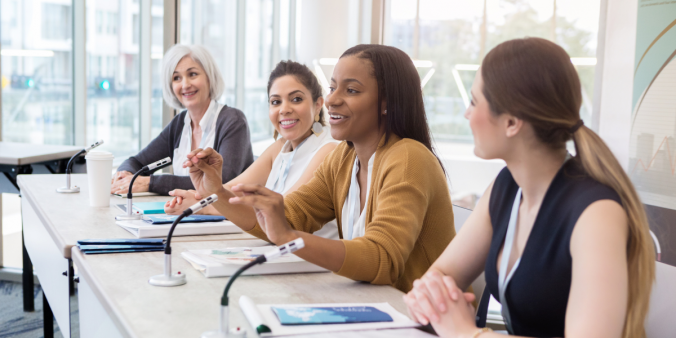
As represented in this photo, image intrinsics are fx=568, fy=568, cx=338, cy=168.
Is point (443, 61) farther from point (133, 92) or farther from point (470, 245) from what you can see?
point (133, 92)

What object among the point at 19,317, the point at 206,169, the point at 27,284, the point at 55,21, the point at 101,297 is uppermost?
the point at 55,21

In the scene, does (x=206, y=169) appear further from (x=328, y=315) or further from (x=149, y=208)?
(x=328, y=315)

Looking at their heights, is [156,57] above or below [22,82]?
above

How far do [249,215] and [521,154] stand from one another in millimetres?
888

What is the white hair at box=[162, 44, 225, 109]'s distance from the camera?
10.1 feet

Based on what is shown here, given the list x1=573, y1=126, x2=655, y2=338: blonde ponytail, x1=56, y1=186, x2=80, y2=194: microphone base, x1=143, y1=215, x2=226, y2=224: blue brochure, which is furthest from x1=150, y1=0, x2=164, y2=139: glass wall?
x1=573, y1=126, x2=655, y2=338: blonde ponytail

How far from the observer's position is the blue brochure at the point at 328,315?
1.07 m

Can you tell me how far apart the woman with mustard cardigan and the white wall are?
2.82 ft

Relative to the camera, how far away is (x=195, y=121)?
3135 millimetres

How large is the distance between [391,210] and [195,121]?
1957 mm

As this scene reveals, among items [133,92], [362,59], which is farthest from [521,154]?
[133,92]

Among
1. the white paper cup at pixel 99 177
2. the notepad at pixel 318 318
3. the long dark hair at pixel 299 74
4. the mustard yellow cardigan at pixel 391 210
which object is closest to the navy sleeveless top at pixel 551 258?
the notepad at pixel 318 318

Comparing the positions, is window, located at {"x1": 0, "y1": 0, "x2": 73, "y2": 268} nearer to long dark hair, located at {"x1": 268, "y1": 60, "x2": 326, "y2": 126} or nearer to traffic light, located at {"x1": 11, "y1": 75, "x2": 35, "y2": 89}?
traffic light, located at {"x1": 11, "y1": 75, "x2": 35, "y2": 89}

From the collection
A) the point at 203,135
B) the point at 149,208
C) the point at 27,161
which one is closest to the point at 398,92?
the point at 149,208
